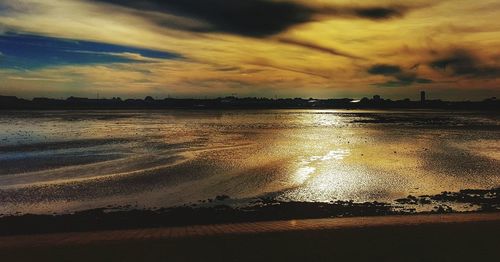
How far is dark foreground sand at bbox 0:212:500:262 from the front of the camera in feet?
25.6

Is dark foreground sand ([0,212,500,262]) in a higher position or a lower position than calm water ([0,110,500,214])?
higher

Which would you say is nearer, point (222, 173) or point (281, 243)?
point (281, 243)

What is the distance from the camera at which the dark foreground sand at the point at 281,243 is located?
7.81m

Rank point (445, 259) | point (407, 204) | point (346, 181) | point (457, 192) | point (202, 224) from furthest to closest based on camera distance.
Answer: point (346, 181) → point (457, 192) → point (407, 204) → point (202, 224) → point (445, 259)

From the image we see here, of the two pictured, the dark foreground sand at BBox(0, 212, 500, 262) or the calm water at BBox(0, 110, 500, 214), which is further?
the calm water at BBox(0, 110, 500, 214)

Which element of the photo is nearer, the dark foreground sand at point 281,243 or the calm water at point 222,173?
the dark foreground sand at point 281,243

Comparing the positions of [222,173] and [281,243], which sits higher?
[281,243]

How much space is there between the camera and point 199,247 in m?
8.50

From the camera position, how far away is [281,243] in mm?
8656

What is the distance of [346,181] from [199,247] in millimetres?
10985

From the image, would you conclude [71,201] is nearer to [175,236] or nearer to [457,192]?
[175,236]

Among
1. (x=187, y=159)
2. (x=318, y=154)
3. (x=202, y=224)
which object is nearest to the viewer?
(x=202, y=224)

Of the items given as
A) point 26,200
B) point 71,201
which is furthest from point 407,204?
point 26,200

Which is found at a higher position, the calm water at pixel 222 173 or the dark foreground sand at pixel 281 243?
the dark foreground sand at pixel 281 243
